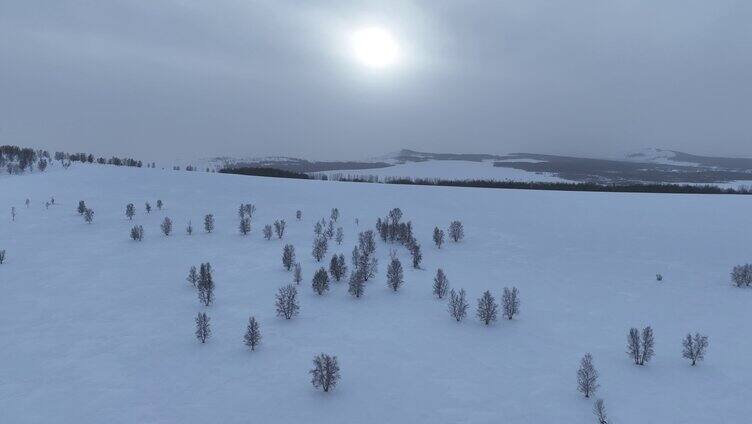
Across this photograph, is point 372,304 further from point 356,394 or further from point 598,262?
point 598,262

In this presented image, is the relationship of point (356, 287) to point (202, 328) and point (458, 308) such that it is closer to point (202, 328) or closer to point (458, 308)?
point (458, 308)

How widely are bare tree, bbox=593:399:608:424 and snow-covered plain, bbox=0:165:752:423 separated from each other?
222mm

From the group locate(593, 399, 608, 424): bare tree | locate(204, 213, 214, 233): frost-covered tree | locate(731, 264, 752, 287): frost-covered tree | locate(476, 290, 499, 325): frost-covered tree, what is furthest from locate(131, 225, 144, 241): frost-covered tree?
locate(731, 264, 752, 287): frost-covered tree

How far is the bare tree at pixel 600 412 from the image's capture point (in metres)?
11.8

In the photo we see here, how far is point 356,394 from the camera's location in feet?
43.4

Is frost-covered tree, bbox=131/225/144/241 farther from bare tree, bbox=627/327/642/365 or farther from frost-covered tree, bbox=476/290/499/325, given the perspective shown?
bare tree, bbox=627/327/642/365

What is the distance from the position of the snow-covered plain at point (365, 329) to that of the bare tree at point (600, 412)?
0.73 feet

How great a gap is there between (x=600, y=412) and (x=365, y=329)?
8.66 m

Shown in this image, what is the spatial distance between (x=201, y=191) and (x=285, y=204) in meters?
11.2

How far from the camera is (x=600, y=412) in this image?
11.8 meters

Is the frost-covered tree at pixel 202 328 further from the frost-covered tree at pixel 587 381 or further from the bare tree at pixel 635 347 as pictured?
the bare tree at pixel 635 347

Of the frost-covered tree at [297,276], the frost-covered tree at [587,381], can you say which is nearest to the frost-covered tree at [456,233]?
the frost-covered tree at [297,276]

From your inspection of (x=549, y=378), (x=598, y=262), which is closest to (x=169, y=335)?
(x=549, y=378)

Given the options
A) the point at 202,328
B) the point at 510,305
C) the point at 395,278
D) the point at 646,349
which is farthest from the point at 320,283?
the point at 646,349
